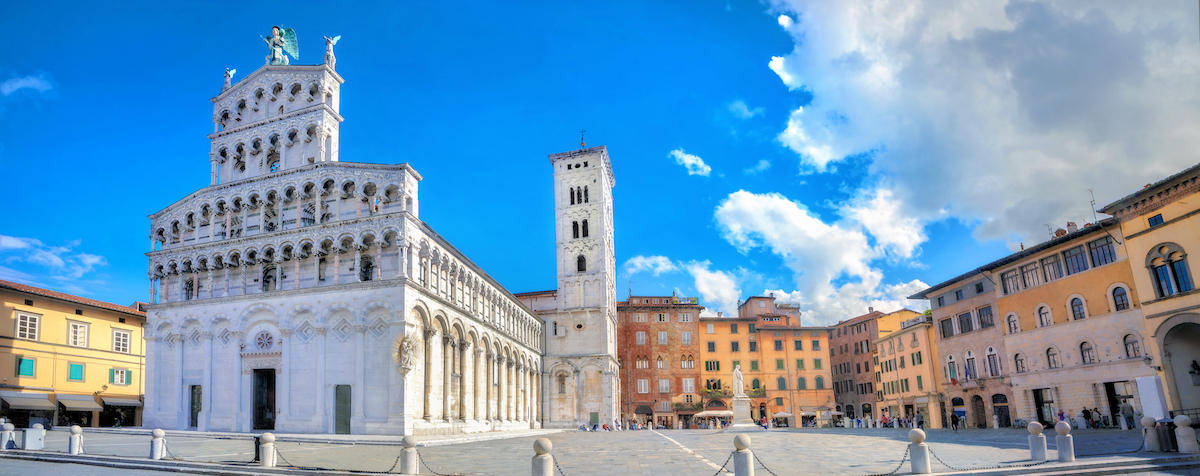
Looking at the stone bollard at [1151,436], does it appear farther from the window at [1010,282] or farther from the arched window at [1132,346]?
the window at [1010,282]

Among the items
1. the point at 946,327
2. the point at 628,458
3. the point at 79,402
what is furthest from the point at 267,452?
the point at 946,327

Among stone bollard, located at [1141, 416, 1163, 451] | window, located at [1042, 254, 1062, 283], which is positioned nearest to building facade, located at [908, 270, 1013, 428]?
window, located at [1042, 254, 1062, 283]

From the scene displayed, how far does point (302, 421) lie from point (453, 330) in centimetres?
957

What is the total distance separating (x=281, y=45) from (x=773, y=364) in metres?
55.9

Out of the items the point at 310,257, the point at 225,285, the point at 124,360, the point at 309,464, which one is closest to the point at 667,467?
the point at 309,464

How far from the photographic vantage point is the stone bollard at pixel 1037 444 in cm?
1754

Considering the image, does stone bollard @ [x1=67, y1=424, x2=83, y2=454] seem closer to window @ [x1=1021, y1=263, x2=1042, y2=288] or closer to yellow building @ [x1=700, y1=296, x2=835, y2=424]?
window @ [x1=1021, y1=263, x2=1042, y2=288]

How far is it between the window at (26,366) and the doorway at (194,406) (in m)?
9.75

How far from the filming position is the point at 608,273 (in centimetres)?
6881

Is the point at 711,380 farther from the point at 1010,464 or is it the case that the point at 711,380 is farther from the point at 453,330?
the point at 1010,464

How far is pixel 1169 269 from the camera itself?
31.4 meters

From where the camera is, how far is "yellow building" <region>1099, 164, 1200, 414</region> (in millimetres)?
30016

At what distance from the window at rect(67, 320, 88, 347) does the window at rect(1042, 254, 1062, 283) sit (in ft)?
187

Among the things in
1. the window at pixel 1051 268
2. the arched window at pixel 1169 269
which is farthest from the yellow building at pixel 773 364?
the arched window at pixel 1169 269
